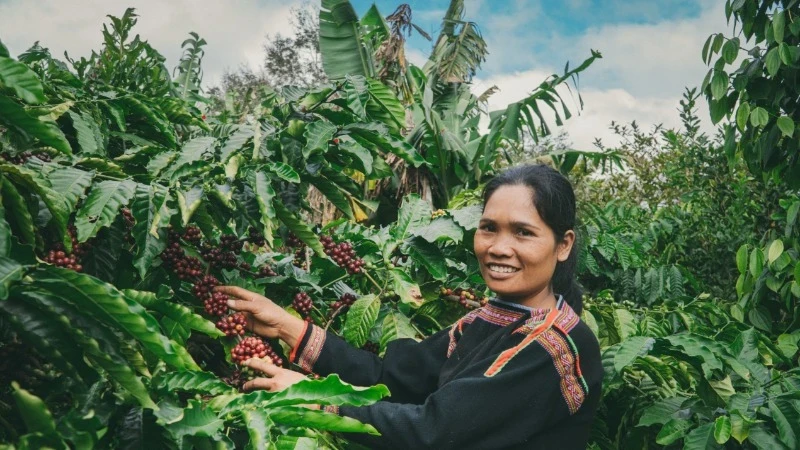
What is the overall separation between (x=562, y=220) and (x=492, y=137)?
5233mm

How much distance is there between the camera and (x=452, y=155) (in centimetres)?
743

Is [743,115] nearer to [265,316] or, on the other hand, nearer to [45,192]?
[265,316]

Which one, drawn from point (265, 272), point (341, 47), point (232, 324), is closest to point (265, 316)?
point (265, 272)

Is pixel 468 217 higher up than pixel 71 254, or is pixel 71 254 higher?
pixel 468 217

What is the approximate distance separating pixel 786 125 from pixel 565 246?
5.58 ft

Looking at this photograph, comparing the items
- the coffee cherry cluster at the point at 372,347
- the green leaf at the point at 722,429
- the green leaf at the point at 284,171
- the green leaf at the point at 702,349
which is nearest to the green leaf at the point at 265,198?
the green leaf at the point at 284,171

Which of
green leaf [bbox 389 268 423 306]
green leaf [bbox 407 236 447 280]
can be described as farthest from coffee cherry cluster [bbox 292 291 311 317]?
green leaf [bbox 407 236 447 280]

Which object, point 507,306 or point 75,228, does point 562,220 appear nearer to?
point 507,306

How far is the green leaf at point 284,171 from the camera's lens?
162 cm

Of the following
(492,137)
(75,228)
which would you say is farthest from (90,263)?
(492,137)

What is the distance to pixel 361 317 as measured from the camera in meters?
2.00

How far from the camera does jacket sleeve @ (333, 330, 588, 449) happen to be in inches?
63.9

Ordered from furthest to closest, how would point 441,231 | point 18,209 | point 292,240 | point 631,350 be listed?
point 441,231 → point 292,240 → point 631,350 → point 18,209

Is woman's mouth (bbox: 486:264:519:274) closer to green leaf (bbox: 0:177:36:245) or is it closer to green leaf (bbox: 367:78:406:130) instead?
green leaf (bbox: 367:78:406:130)
